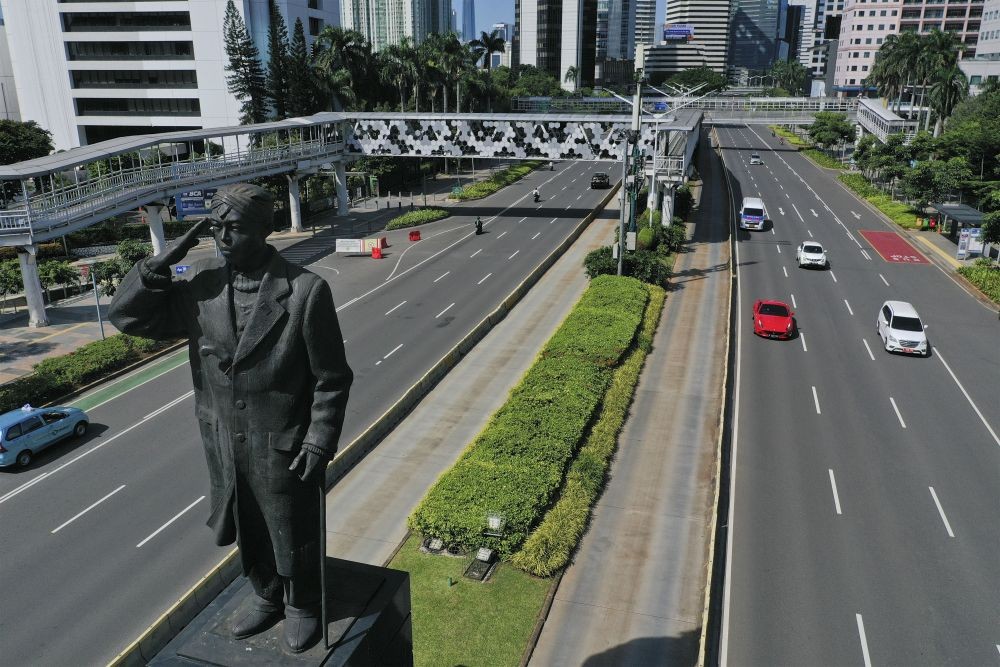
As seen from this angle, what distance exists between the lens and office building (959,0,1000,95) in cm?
9912

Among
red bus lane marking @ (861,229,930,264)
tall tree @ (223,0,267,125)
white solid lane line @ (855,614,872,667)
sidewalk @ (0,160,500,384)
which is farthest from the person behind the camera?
tall tree @ (223,0,267,125)

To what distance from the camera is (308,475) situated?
24.4 feet

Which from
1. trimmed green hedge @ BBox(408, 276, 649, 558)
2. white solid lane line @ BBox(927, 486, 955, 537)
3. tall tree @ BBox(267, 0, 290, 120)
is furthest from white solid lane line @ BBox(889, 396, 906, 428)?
tall tree @ BBox(267, 0, 290, 120)

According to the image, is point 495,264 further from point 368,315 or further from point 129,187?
point 129,187

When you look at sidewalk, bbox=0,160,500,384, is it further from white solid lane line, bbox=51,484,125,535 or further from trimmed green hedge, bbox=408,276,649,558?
trimmed green hedge, bbox=408,276,649,558

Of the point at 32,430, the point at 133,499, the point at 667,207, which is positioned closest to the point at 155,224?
the point at 32,430

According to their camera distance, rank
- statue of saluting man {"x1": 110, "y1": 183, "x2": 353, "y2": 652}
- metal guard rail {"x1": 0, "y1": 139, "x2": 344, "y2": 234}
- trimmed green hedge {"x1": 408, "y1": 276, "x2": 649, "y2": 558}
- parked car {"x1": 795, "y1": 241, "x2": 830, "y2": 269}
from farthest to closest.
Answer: parked car {"x1": 795, "y1": 241, "x2": 830, "y2": 269} < metal guard rail {"x1": 0, "y1": 139, "x2": 344, "y2": 234} < trimmed green hedge {"x1": 408, "y1": 276, "x2": 649, "y2": 558} < statue of saluting man {"x1": 110, "y1": 183, "x2": 353, "y2": 652}

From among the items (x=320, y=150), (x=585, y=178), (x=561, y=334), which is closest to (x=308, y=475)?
(x=561, y=334)

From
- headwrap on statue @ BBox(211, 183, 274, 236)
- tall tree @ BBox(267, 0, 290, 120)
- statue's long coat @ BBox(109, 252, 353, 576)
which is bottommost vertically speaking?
statue's long coat @ BBox(109, 252, 353, 576)

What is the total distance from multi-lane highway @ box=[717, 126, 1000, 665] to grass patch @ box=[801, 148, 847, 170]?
63.0 meters

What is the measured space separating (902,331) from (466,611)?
88.4 feet

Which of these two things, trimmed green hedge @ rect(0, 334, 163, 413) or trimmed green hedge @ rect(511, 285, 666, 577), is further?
trimmed green hedge @ rect(0, 334, 163, 413)

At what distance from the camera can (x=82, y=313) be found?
41.8 m

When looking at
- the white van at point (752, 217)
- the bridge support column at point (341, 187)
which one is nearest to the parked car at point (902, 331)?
the white van at point (752, 217)
